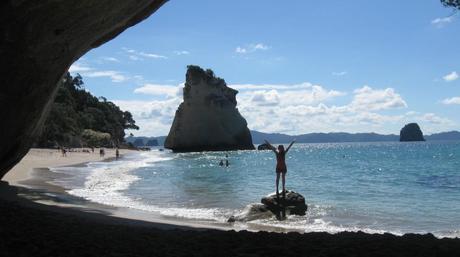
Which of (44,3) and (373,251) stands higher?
(44,3)

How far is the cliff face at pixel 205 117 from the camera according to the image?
349 feet

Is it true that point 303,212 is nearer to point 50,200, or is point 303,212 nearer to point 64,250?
point 50,200

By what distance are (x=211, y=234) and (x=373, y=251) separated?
9.26ft

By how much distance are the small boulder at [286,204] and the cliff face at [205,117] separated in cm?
9081

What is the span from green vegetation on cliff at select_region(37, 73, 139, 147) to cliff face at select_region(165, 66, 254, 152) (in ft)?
53.0

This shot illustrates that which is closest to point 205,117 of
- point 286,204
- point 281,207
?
point 286,204

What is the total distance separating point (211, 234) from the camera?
27.9ft

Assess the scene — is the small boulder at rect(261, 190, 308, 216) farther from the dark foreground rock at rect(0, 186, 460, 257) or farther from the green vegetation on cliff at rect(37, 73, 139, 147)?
the green vegetation on cliff at rect(37, 73, 139, 147)

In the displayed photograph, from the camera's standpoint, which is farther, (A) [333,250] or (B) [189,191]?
(B) [189,191]

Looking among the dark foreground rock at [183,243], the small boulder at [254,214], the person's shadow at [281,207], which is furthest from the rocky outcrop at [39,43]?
the person's shadow at [281,207]

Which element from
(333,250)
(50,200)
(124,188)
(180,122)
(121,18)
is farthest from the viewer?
(180,122)

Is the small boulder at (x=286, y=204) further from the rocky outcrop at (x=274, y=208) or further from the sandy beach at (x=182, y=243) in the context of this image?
the sandy beach at (x=182, y=243)

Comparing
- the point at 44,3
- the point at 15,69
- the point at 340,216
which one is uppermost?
the point at 44,3

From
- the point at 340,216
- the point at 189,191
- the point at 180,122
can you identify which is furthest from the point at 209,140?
the point at 340,216
